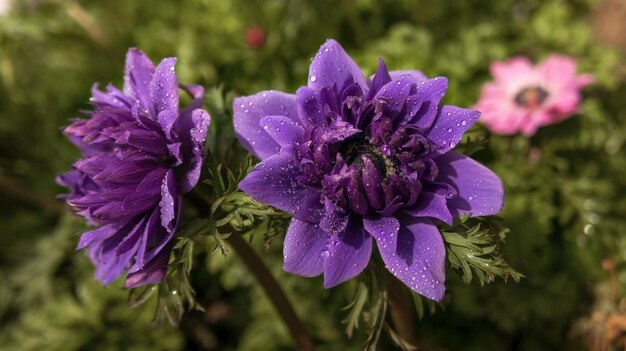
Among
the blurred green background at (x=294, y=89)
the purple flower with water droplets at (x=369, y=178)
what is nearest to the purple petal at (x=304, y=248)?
the purple flower with water droplets at (x=369, y=178)

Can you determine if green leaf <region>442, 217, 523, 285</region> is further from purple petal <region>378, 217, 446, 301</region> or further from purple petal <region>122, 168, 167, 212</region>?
purple petal <region>122, 168, 167, 212</region>

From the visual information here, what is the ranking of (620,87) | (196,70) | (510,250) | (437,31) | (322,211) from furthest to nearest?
1. (437,31)
2. (620,87)
3. (196,70)
4. (510,250)
5. (322,211)

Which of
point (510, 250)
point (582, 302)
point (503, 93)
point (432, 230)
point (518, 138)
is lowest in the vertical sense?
point (582, 302)

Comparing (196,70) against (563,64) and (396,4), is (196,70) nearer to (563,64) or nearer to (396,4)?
(396,4)

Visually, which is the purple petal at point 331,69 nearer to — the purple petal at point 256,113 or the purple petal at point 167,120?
the purple petal at point 256,113

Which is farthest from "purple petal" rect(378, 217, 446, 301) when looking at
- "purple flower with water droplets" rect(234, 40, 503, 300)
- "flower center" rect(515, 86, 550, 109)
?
"flower center" rect(515, 86, 550, 109)

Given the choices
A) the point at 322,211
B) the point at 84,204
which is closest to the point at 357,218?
the point at 322,211

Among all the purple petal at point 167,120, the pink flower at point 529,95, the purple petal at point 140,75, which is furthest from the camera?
the pink flower at point 529,95

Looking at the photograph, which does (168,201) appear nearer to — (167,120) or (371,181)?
(167,120)
